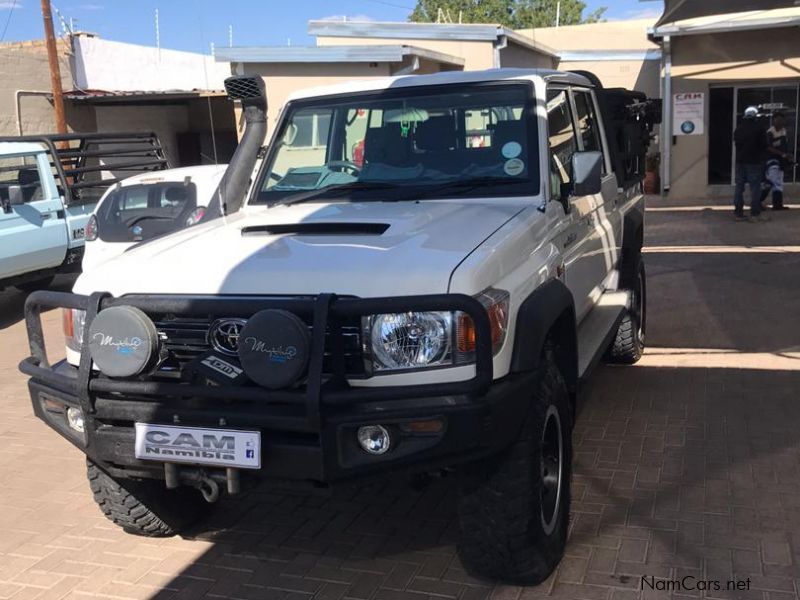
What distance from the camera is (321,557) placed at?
377cm

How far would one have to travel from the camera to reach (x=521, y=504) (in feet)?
10.4

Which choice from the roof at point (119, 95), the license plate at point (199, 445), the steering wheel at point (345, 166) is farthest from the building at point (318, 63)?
the license plate at point (199, 445)

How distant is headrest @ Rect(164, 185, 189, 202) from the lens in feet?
28.2

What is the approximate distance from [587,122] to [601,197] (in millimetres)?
485

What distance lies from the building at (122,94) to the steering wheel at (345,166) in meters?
10.5

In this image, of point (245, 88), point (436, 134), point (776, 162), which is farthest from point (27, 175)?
point (776, 162)

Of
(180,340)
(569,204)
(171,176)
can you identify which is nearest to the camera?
(180,340)

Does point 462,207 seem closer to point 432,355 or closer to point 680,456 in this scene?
point 432,355

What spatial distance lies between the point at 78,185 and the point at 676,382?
7531 mm

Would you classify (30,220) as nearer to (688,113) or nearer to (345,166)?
(345,166)

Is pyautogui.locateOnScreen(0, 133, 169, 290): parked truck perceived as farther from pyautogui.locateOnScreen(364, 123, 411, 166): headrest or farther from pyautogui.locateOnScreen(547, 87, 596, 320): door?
pyautogui.locateOnScreen(547, 87, 596, 320): door

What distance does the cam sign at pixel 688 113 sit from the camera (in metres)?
16.6

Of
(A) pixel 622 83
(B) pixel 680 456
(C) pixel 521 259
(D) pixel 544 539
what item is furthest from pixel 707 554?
(A) pixel 622 83

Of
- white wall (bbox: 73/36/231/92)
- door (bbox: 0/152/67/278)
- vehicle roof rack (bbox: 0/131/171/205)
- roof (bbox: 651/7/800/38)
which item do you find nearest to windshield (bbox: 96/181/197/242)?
vehicle roof rack (bbox: 0/131/171/205)
